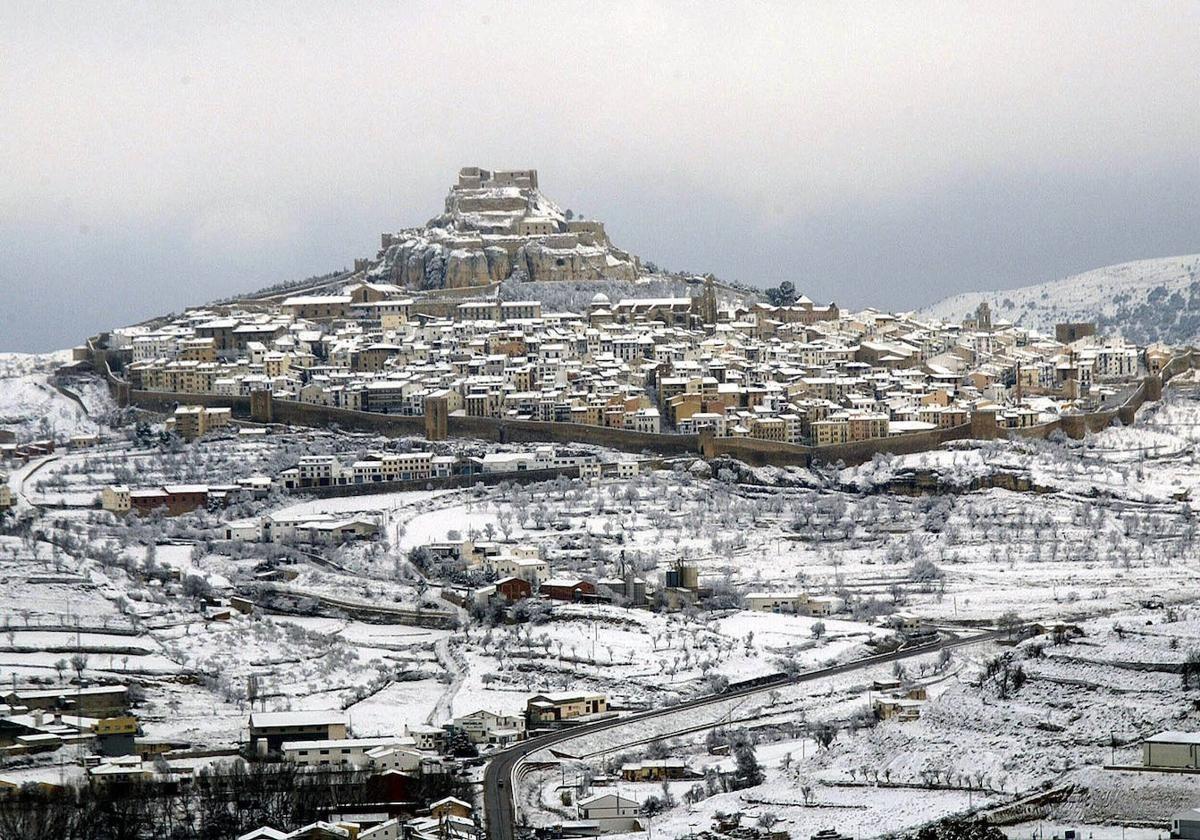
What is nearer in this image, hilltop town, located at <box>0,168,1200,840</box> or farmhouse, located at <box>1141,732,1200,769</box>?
farmhouse, located at <box>1141,732,1200,769</box>

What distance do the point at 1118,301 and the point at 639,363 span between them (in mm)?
43613

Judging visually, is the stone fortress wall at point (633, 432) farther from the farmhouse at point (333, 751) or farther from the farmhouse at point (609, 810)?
the farmhouse at point (609, 810)

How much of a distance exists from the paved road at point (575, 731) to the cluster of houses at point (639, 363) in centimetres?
1635

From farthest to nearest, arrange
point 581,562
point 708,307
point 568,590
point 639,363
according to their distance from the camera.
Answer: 1. point 708,307
2. point 639,363
3. point 581,562
4. point 568,590

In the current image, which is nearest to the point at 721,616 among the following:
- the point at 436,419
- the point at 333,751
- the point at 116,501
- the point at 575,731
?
the point at 575,731

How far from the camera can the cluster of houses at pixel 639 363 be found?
57688mm

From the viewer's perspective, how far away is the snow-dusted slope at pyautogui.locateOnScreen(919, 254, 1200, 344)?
9271 cm

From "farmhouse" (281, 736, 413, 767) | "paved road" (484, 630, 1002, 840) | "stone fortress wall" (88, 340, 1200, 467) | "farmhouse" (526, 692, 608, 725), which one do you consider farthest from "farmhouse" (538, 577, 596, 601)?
"stone fortress wall" (88, 340, 1200, 467)

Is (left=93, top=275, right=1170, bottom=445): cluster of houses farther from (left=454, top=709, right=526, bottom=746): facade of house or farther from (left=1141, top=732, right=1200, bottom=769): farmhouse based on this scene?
(left=1141, top=732, right=1200, bottom=769): farmhouse

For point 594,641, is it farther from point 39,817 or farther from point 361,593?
point 39,817

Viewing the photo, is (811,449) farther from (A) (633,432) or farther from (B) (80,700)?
(B) (80,700)

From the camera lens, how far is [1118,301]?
101 meters

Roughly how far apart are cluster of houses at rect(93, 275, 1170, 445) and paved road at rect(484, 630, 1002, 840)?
1635cm

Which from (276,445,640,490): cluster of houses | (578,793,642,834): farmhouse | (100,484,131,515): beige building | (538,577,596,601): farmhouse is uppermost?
(276,445,640,490): cluster of houses
